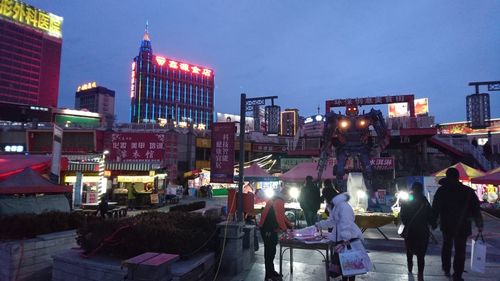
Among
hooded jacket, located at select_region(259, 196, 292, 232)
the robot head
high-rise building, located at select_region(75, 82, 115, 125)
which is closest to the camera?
hooded jacket, located at select_region(259, 196, 292, 232)

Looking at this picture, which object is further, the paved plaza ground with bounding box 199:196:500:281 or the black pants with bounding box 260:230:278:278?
the paved plaza ground with bounding box 199:196:500:281

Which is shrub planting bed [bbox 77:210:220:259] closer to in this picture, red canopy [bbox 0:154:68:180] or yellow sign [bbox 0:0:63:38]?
red canopy [bbox 0:154:68:180]

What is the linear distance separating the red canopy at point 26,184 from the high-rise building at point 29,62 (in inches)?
4761

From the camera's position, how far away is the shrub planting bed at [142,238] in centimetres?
640

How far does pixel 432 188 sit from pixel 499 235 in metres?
3.91

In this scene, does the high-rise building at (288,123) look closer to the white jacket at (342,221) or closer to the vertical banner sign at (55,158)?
the vertical banner sign at (55,158)

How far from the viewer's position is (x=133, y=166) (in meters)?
27.5

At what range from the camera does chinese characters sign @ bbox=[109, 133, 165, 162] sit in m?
26.6

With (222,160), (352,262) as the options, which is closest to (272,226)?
(352,262)

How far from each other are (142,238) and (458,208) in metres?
5.74

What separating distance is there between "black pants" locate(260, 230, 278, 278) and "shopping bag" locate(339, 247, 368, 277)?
6.38ft

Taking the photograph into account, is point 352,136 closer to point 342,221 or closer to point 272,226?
point 272,226

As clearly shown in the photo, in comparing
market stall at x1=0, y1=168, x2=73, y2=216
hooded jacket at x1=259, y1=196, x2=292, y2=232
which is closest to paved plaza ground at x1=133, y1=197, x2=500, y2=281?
hooded jacket at x1=259, y1=196, x2=292, y2=232

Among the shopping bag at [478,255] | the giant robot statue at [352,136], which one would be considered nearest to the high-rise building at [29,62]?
the giant robot statue at [352,136]
